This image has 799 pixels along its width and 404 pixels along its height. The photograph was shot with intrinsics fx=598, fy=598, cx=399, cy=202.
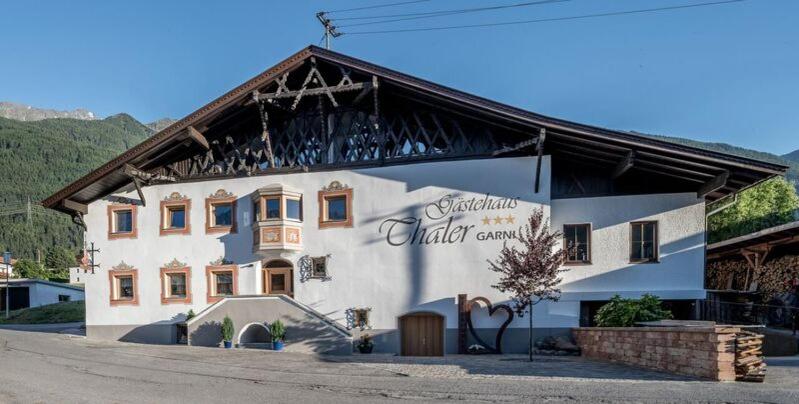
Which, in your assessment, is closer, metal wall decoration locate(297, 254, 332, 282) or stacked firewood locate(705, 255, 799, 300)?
stacked firewood locate(705, 255, 799, 300)

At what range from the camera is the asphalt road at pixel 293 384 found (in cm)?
1173

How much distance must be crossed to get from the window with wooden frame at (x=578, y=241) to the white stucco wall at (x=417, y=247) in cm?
25

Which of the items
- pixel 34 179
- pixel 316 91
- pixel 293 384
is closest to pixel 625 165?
pixel 316 91

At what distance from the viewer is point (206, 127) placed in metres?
23.6

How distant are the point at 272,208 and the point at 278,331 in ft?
15.4

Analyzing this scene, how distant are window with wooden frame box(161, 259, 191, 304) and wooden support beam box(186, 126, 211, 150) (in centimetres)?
486

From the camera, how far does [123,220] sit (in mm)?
25453

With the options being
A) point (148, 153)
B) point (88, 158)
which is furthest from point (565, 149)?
point (88, 158)

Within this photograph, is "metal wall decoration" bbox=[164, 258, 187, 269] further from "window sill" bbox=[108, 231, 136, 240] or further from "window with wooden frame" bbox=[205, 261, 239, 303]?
"window sill" bbox=[108, 231, 136, 240]

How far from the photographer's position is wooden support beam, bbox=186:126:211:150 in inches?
906

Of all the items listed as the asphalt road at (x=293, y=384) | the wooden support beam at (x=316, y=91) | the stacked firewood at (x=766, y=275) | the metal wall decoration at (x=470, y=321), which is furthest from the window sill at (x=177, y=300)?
the stacked firewood at (x=766, y=275)

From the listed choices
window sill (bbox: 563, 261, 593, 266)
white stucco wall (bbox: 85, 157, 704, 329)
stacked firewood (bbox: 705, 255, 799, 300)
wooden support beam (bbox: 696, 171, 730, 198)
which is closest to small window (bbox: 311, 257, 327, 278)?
white stucco wall (bbox: 85, 157, 704, 329)

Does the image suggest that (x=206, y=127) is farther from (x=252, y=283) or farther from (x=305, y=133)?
Result: (x=252, y=283)

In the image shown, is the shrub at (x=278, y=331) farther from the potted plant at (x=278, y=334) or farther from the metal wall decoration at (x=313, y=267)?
the metal wall decoration at (x=313, y=267)
